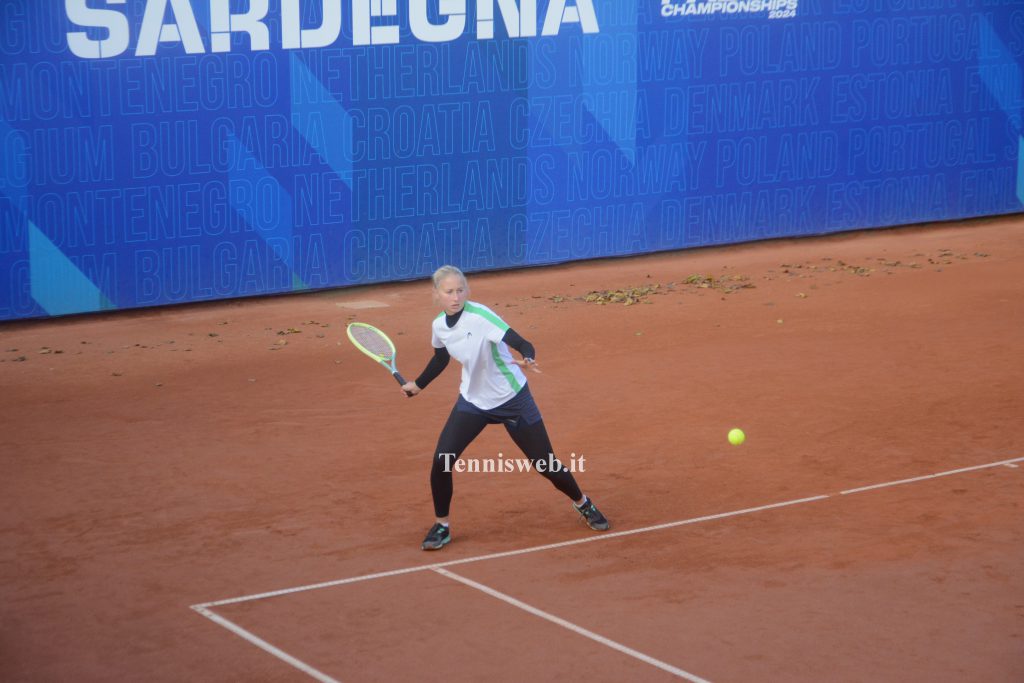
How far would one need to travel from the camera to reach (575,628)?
7168mm

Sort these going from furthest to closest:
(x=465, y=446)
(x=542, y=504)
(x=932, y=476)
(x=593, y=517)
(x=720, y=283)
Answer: (x=720, y=283) < (x=932, y=476) < (x=542, y=504) < (x=593, y=517) < (x=465, y=446)

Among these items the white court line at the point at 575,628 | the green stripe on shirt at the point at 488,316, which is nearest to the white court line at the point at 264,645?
the white court line at the point at 575,628

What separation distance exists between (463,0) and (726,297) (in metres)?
4.93

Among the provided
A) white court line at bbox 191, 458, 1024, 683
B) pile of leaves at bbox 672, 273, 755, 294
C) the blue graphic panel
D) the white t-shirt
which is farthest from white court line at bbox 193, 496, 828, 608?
the blue graphic panel

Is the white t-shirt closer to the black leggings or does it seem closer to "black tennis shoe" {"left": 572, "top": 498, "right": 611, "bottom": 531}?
the black leggings

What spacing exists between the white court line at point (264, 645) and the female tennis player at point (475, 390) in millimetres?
1451

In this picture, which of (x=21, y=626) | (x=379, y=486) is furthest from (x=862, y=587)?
(x=21, y=626)

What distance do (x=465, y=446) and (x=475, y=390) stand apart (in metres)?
0.36

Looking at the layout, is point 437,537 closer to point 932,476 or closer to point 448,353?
point 448,353

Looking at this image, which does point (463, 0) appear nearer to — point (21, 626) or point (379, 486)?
point (379, 486)

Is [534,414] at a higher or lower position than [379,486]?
higher

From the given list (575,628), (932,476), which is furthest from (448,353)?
(932,476)

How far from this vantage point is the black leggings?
27.6 feet

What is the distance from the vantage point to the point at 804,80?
19.9 m
